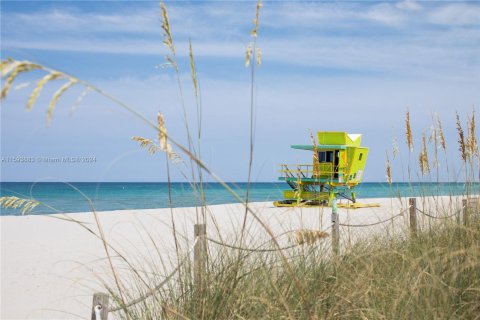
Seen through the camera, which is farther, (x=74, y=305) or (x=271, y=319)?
(x=74, y=305)

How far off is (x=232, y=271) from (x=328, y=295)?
567 millimetres

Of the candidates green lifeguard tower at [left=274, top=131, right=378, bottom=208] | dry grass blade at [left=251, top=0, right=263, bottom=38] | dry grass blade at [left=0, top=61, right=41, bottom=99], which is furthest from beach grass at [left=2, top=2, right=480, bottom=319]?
green lifeguard tower at [left=274, top=131, right=378, bottom=208]

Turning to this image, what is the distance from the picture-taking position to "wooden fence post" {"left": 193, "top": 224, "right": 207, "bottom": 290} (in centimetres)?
294

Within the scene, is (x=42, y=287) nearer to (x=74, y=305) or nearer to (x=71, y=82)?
(x=74, y=305)

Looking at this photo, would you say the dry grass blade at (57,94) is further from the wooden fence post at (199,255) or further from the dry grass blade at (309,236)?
the dry grass blade at (309,236)

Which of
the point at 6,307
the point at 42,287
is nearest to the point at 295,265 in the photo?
the point at 6,307

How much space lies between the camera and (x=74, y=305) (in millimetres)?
5801

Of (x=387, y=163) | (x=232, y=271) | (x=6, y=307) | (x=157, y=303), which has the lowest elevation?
(x=6, y=307)

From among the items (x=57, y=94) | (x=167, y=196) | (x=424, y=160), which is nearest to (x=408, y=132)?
(x=424, y=160)

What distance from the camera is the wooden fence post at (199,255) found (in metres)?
2.94

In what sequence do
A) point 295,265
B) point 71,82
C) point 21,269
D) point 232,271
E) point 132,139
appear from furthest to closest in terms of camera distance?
1. point 21,269
2. point 295,265
3. point 232,271
4. point 132,139
5. point 71,82

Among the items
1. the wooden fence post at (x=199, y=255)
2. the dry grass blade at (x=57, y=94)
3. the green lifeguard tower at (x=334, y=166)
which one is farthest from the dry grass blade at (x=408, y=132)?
the green lifeguard tower at (x=334, y=166)

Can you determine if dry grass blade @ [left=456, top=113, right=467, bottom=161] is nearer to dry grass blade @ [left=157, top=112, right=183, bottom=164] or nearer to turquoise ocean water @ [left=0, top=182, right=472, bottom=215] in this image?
turquoise ocean water @ [left=0, top=182, right=472, bottom=215]

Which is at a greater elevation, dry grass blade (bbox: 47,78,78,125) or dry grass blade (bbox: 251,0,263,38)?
dry grass blade (bbox: 251,0,263,38)
